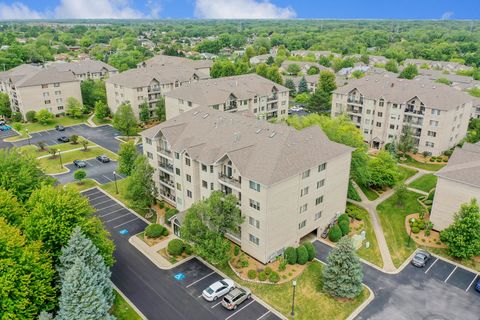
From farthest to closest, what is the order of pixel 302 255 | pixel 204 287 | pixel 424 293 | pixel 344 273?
pixel 302 255
pixel 204 287
pixel 424 293
pixel 344 273

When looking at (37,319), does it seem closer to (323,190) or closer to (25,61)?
(323,190)

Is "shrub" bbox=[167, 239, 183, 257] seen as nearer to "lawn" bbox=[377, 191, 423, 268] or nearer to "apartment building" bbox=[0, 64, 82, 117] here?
"lawn" bbox=[377, 191, 423, 268]

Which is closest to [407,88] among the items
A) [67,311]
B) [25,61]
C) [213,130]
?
[213,130]

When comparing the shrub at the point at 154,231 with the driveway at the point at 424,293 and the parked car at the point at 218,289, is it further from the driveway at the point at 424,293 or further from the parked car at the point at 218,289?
the driveway at the point at 424,293

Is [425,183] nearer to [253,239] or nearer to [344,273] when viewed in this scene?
[344,273]

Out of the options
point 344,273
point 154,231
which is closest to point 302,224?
point 344,273

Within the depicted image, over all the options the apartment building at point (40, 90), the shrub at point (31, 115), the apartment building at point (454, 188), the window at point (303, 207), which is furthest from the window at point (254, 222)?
the apartment building at point (40, 90)

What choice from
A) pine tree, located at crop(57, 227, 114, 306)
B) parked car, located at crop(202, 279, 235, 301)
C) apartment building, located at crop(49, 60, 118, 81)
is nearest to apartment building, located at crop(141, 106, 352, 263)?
parked car, located at crop(202, 279, 235, 301)
